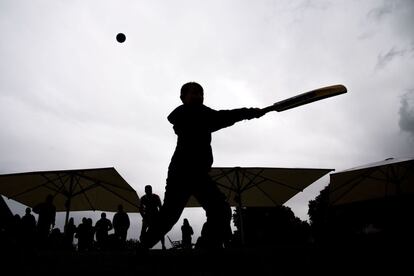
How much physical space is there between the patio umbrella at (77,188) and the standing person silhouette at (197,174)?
704cm

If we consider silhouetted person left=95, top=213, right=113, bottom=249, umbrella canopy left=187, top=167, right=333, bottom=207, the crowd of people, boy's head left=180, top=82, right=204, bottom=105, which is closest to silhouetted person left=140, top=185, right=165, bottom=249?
the crowd of people

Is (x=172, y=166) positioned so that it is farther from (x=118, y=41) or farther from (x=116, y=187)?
(x=118, y=41)

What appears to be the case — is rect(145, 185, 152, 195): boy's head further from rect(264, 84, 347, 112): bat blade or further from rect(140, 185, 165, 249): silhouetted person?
rect(264, 84, 347, 112): bat blade

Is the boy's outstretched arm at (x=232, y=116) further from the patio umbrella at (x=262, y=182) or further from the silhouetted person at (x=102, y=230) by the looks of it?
the silhouetted person at (x=102, y=230)

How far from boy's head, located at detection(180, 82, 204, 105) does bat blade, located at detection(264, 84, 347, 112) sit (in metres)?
0.73

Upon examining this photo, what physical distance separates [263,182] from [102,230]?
6338mm

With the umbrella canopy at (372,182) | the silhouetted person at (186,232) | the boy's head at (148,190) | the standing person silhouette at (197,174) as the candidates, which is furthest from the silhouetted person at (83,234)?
the standing person silhouette at (197,174)

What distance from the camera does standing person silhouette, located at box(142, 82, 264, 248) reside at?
11.0 feet

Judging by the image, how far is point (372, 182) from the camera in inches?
500

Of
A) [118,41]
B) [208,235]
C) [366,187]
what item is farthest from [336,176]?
[208,235]

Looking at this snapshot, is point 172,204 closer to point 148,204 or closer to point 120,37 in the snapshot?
point 148,204

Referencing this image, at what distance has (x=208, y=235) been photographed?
338cm

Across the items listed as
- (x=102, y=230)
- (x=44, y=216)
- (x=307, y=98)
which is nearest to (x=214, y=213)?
(x=307, y=98)

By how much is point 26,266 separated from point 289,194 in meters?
10.6
